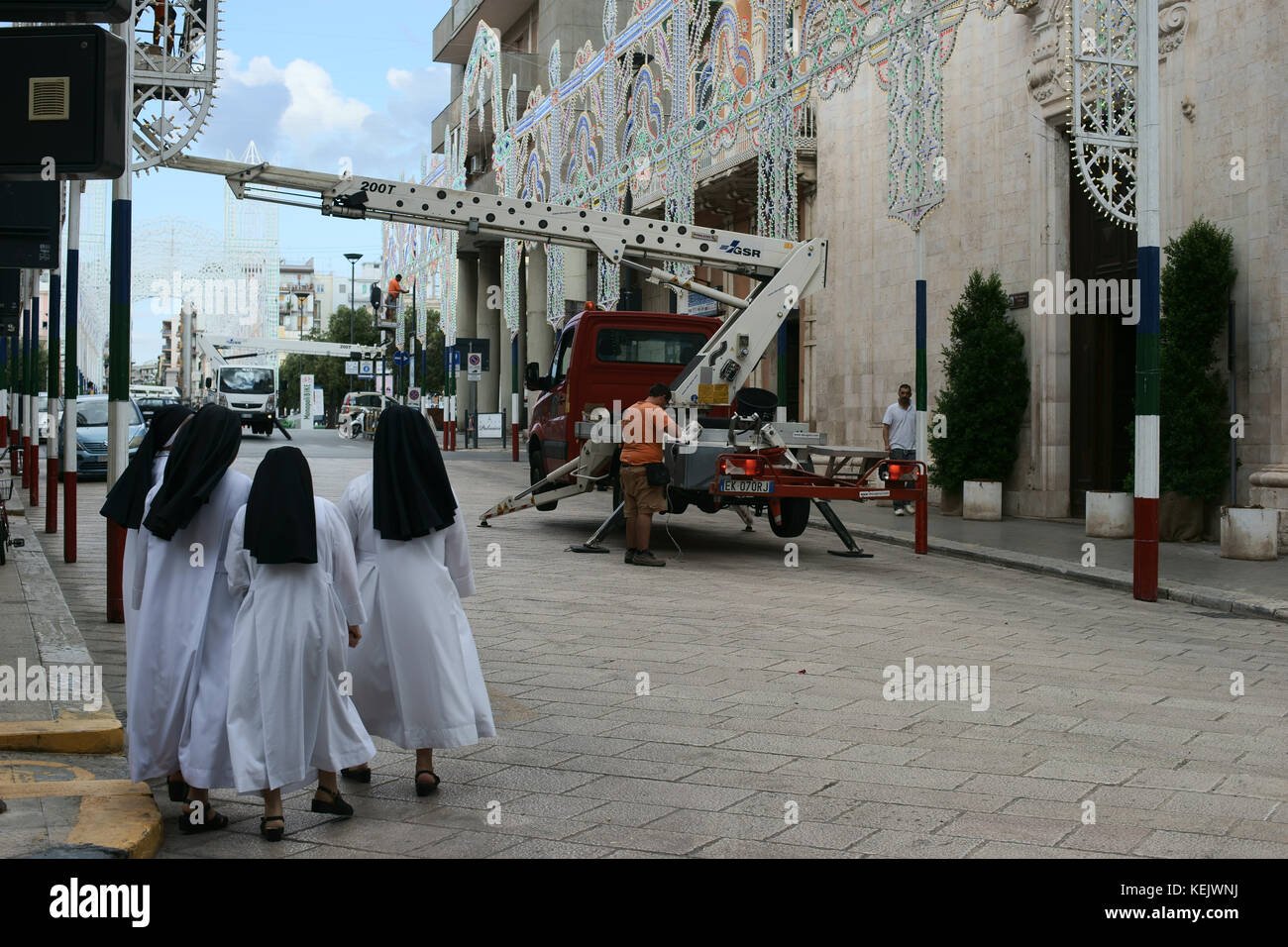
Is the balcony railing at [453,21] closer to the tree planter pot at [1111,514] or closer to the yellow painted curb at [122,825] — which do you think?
the tree planter pot at [1111,514]

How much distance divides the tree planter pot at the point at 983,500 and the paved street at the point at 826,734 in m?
6.85

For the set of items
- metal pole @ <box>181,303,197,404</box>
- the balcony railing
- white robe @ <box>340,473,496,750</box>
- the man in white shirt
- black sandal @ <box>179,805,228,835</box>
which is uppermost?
the balcony railing

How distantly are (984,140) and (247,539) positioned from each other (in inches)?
670

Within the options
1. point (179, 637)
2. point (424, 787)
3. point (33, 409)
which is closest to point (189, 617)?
point (179, 637)

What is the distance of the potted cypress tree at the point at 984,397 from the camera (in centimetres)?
1878

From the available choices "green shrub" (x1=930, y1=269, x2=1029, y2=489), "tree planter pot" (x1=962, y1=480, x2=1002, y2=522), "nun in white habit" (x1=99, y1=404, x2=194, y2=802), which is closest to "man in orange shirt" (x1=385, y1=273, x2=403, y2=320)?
"green shrub" (x1=930, y1=269, x2=1029, y2=489)

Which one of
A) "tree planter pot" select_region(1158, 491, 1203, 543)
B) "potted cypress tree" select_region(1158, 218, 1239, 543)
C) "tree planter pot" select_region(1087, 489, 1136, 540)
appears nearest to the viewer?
"potted cypress tree" select_region(1158, 218, 1239, 543)

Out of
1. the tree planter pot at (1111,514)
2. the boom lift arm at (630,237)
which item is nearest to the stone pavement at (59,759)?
the boom lift arm at (630,237)

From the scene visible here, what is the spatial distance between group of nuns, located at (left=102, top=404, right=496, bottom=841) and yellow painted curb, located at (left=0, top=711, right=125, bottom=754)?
3.22ft

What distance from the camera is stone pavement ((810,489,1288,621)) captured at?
11125mm

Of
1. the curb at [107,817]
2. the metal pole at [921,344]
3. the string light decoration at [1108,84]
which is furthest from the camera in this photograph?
the metal pole at [921,344]

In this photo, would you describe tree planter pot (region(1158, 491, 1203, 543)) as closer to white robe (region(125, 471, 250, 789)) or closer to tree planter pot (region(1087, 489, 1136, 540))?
tree planter pot (region(1087, 489, 1136, 540))
